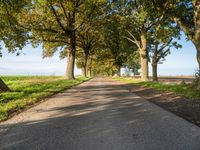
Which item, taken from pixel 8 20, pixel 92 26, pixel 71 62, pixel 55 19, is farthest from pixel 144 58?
pixel 8 20

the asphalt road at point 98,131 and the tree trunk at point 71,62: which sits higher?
the tree trunk at point 71,62

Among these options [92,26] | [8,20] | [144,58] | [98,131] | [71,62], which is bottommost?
[98,131]

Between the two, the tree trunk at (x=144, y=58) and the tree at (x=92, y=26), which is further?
the tree at (x=92, y=26)

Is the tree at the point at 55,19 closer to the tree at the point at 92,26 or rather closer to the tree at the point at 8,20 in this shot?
the tree at the point at 92,26

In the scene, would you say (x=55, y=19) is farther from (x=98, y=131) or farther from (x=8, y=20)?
(x=98, y=131)

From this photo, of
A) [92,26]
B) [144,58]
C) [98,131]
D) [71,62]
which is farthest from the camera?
[92,26]

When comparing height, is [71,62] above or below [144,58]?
below

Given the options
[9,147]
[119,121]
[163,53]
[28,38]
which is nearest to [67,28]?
[28,38]

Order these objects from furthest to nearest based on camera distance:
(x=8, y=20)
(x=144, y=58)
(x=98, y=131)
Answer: (x=144, y=58) < (x=8, y=20) < (x=98, y=131)

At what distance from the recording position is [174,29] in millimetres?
24953

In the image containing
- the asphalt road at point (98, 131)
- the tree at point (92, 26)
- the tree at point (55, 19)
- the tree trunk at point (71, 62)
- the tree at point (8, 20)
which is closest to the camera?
the asphalt road at point (98, 131)

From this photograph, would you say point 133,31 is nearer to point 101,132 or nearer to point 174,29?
point 174,29

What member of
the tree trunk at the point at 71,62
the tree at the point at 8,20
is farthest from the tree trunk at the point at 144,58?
the tree at the point at 8,20

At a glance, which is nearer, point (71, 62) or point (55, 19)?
point (55, 19)
